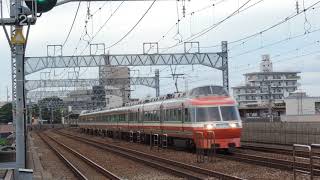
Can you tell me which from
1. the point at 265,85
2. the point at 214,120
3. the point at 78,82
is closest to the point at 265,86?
the point at 265,85

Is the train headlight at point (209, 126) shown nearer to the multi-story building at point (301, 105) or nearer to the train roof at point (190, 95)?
the train roof at point (190, 95)

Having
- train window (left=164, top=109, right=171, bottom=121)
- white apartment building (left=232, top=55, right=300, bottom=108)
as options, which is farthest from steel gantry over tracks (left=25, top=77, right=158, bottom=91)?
white apartment building (left=232, top=55, right=300, bottom=108)

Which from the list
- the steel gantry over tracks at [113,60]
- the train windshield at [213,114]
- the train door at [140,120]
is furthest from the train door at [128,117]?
the train windshield at [213,114]

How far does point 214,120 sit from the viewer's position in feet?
84.9

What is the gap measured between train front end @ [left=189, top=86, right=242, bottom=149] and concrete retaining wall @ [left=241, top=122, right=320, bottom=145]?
15.8ft

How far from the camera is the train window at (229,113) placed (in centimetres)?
2600

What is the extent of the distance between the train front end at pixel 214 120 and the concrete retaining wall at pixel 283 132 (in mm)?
4822

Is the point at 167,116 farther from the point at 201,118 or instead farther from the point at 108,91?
the point at 108,91

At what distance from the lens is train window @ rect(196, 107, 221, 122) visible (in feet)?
85.3

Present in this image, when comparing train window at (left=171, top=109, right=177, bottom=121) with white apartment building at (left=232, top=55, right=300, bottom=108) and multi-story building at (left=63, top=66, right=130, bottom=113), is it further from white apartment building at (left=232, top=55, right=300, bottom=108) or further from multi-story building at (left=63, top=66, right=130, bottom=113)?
white apartment building at (left=232, top=55, right=300, bottom=108)

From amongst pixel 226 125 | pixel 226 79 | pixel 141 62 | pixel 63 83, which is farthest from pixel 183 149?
pixel 63 83

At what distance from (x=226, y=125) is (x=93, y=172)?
6791mm

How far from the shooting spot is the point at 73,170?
23109 millimetres

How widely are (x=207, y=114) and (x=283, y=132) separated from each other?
27.0ft
